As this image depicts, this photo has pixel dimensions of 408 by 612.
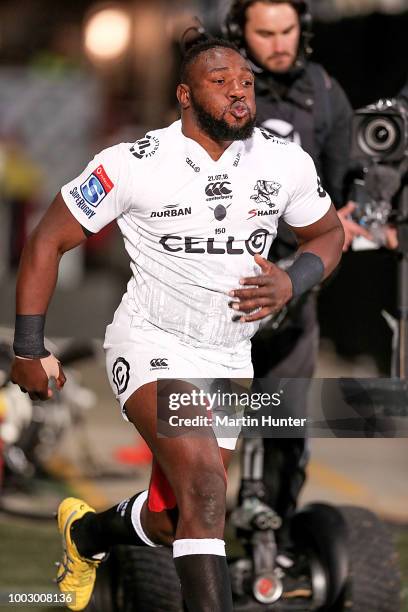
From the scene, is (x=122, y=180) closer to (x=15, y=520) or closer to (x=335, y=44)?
(x=15, y=520)

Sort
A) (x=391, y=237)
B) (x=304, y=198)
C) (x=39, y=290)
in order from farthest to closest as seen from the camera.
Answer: (x=391, y=237) → (x=304, y=198) → (x=39, y=290)

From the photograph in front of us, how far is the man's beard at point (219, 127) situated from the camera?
5359 mm

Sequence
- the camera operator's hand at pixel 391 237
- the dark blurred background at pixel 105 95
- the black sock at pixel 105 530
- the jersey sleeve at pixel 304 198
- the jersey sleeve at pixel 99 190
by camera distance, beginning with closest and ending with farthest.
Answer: the jersey sleeve at pixel 99 190, the jersey sleeve at pixel 304 198, the black sock at pixel 105 530, the camera operator's hand at pixel 391 237, the dark blurred background at pixel 105 95

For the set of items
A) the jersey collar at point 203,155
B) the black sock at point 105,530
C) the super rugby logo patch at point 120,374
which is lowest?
the black sock at point 105,530

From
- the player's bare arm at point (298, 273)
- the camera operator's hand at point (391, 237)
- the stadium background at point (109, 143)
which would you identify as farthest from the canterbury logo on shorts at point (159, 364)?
the stadium background at point (109, 143)

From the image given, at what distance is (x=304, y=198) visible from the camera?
223 inches

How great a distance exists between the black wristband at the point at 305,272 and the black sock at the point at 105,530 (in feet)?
3.67

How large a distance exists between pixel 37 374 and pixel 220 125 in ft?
3.54

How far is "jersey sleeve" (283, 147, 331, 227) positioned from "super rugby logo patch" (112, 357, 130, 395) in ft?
2.65

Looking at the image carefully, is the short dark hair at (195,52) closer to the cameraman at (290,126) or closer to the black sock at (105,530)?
the cameraman at (290,126)

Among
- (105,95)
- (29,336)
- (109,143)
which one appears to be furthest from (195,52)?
(105,95)

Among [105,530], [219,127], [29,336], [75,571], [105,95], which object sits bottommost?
[75,571]

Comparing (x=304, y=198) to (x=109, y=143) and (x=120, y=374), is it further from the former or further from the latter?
(x=109, y=143)

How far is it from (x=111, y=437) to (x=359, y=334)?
4.38m
